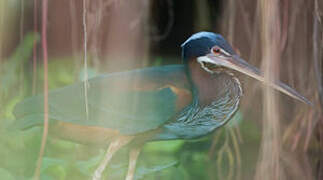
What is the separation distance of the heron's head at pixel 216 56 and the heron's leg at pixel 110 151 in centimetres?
35

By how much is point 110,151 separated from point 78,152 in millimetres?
105

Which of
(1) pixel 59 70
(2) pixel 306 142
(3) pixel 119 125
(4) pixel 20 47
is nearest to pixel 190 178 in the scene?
(3) pixel 119 125

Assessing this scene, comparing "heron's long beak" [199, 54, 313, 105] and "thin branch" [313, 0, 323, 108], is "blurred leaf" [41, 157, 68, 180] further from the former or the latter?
"thin branch" [313, 0, 323, 108]

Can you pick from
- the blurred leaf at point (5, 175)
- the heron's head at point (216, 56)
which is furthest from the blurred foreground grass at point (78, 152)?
the heron's head at point (216, 56)

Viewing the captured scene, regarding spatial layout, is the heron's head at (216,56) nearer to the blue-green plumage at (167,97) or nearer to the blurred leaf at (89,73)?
the blue-green plumage at (167,97)

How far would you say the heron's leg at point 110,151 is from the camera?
182cm

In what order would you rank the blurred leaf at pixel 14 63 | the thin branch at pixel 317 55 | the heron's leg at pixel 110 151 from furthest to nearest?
the thin branch at pixel 317 55, the heron's leg at pixel 110 151, the blurred leaf at pixel 14 63

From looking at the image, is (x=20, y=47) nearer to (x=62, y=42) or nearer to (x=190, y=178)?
(x=62, y=42)

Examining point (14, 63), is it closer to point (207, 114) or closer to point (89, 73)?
point (89, 73)

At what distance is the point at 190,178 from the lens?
1.93 m

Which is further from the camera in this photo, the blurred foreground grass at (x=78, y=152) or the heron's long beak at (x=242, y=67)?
the heron's long beak at (x=242, y=67)

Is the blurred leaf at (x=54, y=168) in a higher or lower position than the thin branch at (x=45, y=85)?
lower

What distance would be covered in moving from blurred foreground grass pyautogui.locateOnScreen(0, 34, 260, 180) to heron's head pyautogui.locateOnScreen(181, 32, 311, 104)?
123 mm

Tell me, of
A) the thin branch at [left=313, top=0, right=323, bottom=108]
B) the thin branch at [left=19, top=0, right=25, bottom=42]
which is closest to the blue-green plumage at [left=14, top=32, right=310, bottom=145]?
the thin branch at [left=313, top=0, right=323, bottom=108]
